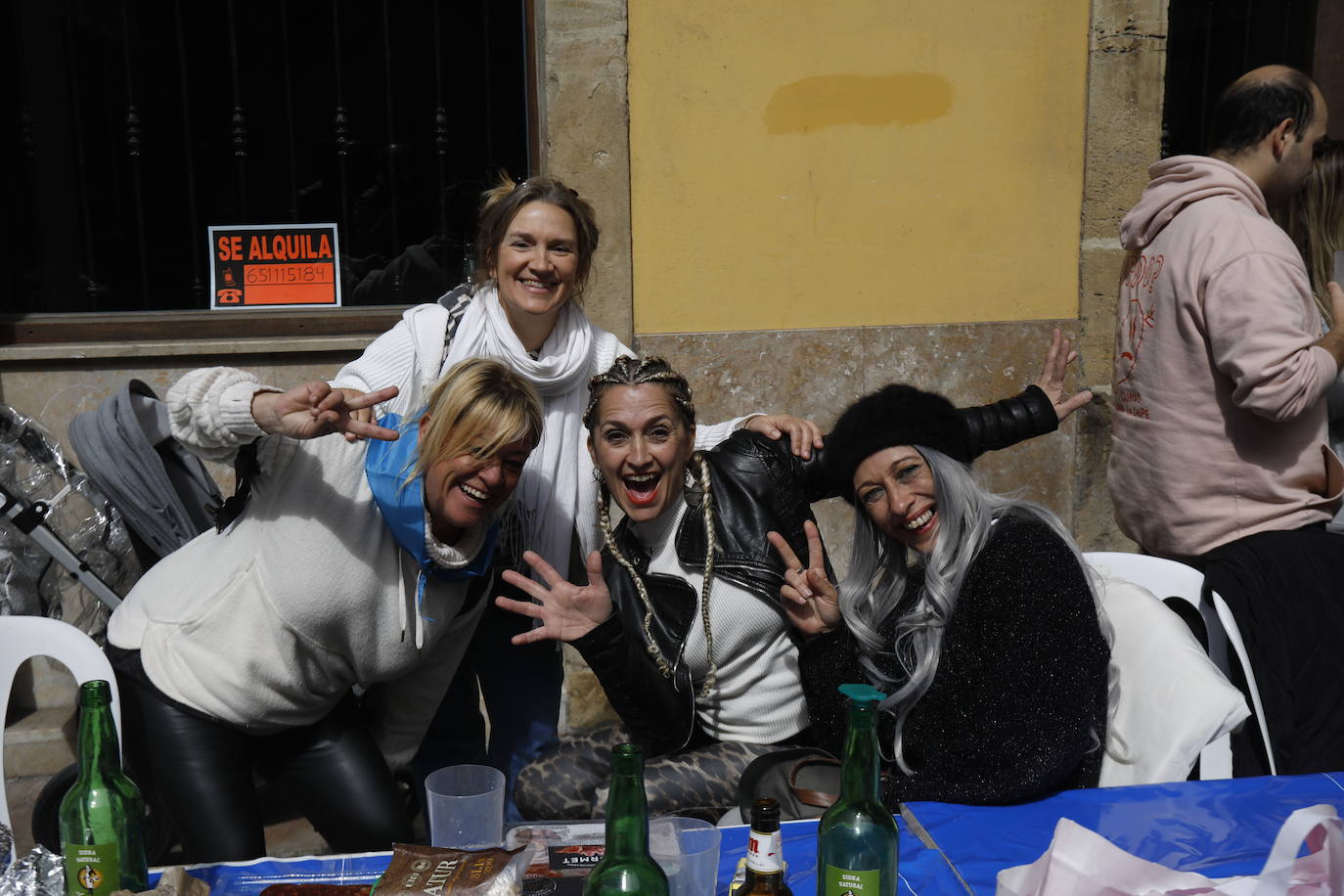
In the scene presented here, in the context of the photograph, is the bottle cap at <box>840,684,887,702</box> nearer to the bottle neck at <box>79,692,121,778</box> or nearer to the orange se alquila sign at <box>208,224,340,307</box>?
the bottle neck at <box>79,692,121,778</box>

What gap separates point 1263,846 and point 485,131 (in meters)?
3.74

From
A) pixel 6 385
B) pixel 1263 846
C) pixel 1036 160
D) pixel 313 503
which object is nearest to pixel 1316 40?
pixel 1036 160

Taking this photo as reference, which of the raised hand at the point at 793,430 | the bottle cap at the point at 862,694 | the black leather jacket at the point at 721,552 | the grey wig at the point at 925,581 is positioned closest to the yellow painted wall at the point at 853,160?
the raised hand at the point at 793,430

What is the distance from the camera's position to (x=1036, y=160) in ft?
14.9

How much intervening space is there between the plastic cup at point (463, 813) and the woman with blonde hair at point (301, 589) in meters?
0.79

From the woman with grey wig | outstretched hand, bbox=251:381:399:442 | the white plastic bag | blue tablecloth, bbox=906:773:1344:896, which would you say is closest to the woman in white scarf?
the woman with grey wig

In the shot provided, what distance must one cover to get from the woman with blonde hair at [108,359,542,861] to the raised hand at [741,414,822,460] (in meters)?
0.65

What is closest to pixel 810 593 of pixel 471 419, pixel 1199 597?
pixel 471 419

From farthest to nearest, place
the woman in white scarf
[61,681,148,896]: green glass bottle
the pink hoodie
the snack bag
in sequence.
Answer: the woman in white scarf
the pink hoodie
[61,681,148,896]: green glass bottle
the snack bag

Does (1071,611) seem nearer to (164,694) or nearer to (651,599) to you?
(651,599)

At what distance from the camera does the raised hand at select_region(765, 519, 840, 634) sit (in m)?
2.47

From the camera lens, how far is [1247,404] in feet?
9.10

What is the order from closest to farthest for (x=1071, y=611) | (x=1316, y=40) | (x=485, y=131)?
1. (x=1071, y=611)
2. (x=485, y=131)
3. (x=1316, y=40)

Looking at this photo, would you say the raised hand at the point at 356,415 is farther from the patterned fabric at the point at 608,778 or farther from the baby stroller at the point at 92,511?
the baby stroller at the point at 92,511
